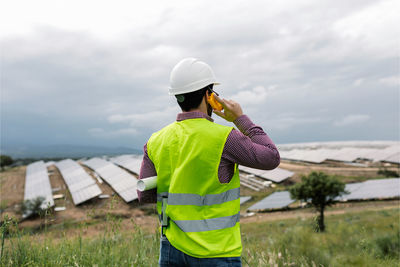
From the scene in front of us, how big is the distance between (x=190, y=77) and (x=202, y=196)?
2.60ft

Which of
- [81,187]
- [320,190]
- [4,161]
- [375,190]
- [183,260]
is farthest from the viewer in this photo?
[4,161]

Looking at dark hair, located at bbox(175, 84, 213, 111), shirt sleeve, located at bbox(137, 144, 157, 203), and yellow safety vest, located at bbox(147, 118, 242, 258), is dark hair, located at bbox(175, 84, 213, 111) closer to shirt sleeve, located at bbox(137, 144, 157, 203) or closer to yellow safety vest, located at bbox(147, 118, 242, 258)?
yellow safety vest, located at bbox(147, 118, 242, 258)

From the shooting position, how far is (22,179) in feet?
114

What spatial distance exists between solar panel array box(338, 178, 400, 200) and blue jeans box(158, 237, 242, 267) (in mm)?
23224

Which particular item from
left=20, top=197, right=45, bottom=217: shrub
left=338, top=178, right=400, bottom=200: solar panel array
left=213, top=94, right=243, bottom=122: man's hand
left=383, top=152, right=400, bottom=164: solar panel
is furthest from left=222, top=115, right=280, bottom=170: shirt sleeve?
left=383, top=152, right=400, bottom=164: solar panel

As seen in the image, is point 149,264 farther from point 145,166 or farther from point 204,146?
point 204,146

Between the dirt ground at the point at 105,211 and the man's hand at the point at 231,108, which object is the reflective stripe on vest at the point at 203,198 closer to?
the man's hand at the point at 231,108

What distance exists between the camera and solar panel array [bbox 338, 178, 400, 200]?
21000mm

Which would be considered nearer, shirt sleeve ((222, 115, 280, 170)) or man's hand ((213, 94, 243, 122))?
shirt sleeve ((222, 115, 280, 170))

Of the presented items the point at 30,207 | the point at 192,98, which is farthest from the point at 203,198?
the point at 30,207

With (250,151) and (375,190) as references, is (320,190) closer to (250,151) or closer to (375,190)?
(375,190)

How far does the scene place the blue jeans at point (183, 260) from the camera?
1.75m

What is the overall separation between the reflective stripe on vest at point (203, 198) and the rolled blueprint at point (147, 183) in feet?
0.67

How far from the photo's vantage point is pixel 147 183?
197 cm
